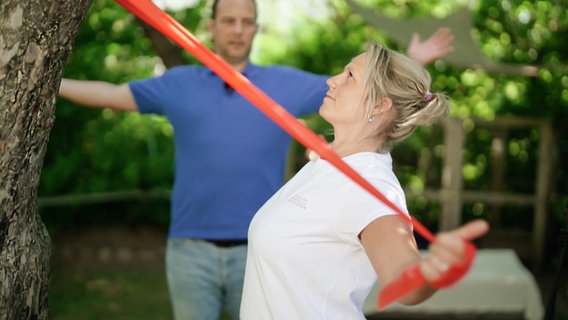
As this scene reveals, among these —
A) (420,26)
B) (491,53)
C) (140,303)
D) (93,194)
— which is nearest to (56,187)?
(93,194)

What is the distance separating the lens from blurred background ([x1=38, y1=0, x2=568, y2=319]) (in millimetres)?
6082

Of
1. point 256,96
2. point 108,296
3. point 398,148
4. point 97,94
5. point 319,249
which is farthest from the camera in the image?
point 398,148

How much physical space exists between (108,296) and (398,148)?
263 centimetres

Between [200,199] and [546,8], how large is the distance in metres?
4.09

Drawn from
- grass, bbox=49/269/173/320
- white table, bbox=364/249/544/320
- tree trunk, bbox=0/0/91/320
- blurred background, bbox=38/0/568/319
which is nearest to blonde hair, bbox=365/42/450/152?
tree trunk, bbox=0/0/91/320

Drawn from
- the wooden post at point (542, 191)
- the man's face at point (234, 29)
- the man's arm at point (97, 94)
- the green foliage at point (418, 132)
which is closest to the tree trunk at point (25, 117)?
the man's arm at point (97, 94)

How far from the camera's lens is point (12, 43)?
5.58ft

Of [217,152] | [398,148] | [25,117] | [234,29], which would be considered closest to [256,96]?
[25,117]

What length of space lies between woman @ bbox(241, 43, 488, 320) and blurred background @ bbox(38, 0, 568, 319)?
391 cm

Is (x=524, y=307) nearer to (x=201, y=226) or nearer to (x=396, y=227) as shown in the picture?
(x=201, y=226)

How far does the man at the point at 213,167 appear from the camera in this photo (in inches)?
112

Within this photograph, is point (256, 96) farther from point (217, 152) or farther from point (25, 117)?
point (217, 152)

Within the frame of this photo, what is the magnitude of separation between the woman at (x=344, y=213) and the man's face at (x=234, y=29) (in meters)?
1.01

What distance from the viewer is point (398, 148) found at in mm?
7027
